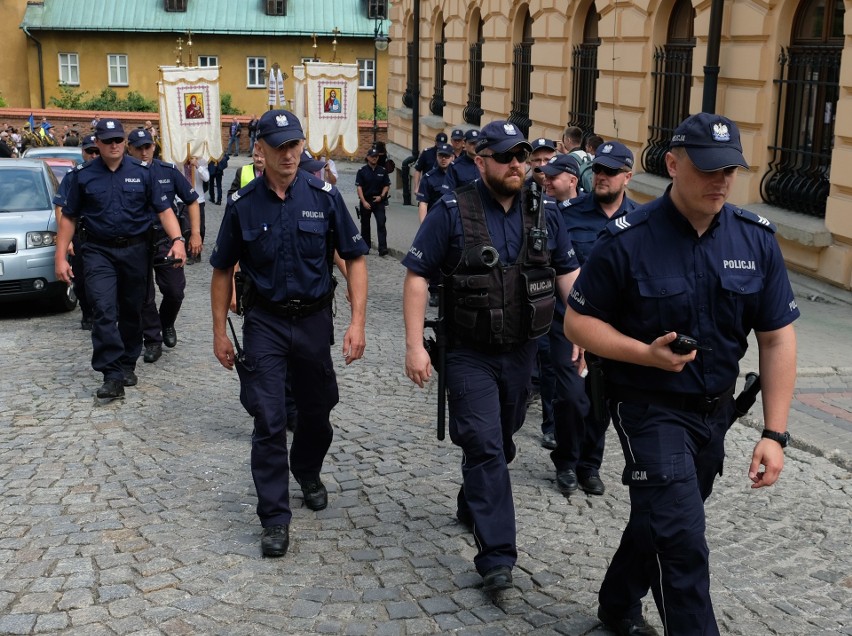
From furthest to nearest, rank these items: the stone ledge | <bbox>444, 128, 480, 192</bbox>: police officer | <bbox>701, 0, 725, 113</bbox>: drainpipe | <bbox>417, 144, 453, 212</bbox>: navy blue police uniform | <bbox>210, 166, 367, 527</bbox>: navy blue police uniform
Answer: <bbox>701, 0, 725, 113</bbox>: drainpipe, <bbox>417, 144, 453, 212</bbox>: navy blue police uniform, the stone ledge, <bbox>444, 128, 480, 192</bbox>: police officer, <bbox>210, 166, 367, 527</bbox>: navy blue police uniform

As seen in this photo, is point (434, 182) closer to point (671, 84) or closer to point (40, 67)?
point (671, 84)

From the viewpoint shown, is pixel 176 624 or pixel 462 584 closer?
pixel 176 624

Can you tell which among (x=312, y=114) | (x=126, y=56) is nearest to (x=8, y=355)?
(x=312, y=114)

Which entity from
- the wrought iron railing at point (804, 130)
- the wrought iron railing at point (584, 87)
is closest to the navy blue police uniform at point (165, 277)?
the wrought iron railing at point (804, 130)

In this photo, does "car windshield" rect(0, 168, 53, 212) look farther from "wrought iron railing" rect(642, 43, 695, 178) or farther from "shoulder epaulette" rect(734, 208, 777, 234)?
"shoulder epaulette" rect(734, 208, 777, 234)

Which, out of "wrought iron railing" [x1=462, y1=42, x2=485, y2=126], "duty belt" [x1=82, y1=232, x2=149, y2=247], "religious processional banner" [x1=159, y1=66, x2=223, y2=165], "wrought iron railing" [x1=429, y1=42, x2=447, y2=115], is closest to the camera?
"duty belt" [x1=82, y1=232, x2=149, y2=247]

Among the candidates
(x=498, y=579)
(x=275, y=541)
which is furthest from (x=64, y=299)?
(x=498, y=579)

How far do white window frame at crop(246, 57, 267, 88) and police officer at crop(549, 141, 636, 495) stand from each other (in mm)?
50886

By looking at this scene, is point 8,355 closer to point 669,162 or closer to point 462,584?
point 462,584

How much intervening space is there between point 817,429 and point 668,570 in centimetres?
406

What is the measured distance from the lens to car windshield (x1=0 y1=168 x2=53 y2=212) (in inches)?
513

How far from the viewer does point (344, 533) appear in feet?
18.7

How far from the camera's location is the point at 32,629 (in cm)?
463

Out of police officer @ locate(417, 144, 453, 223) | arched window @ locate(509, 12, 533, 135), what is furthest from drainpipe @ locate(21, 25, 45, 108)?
police officer @ locate(417, 144, 453, 223)
